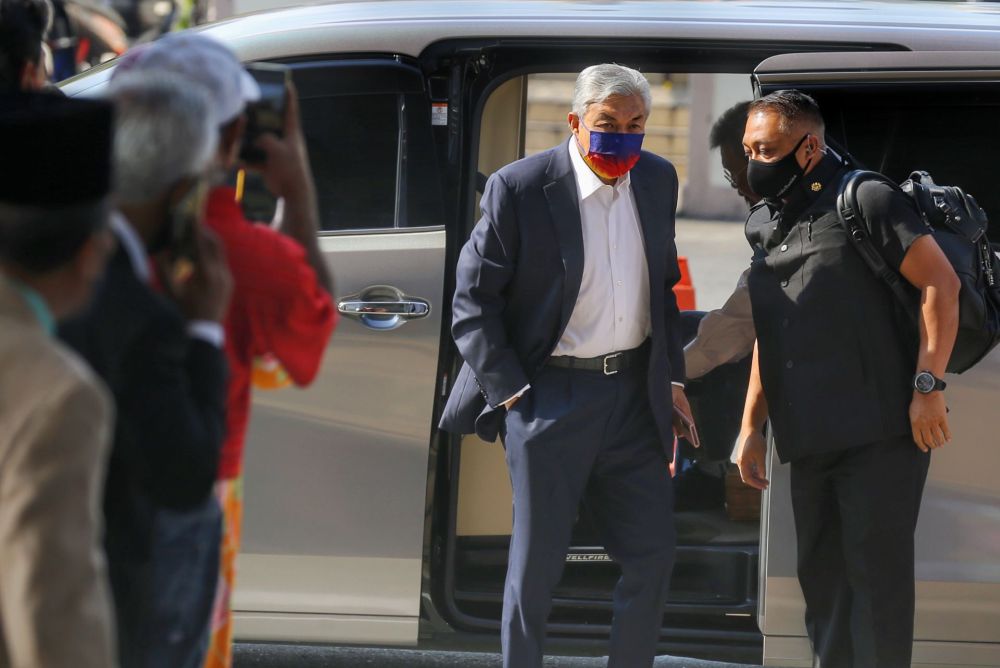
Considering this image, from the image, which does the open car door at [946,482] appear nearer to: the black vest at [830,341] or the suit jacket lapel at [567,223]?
the black vest at [830,341]

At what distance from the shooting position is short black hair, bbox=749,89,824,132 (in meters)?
3.38

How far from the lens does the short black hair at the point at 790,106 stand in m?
3.38

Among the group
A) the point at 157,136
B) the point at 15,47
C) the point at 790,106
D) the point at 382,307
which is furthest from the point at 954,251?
the point at 15,47

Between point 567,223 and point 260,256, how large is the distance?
1313 millimetres

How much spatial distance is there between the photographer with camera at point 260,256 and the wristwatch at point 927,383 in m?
1.57

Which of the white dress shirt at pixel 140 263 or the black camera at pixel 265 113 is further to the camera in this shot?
the black camera at pixel 265 113

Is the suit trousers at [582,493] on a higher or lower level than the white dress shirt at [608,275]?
lower

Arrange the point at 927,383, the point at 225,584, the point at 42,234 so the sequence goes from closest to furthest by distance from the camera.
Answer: the point at 42,234 → the point at 225,584 → the point at 927,383

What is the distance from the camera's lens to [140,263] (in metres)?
1.94

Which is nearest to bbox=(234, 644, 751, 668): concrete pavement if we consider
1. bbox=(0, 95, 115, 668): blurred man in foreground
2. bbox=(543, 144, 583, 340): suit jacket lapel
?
bbox=(543, 144, 583, 340): suit jacket lapel

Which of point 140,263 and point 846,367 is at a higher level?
point 140,263

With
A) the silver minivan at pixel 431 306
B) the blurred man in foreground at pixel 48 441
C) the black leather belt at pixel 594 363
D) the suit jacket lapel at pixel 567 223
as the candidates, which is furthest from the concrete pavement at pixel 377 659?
the blurred man in foreground at pixel 48 441

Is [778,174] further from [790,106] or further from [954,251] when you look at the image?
[954,251]

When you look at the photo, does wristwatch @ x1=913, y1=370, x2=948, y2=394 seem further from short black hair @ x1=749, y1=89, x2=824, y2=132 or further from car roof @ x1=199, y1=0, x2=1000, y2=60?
car roof @ x1=199, y1=0, x2=1000, y2=60
